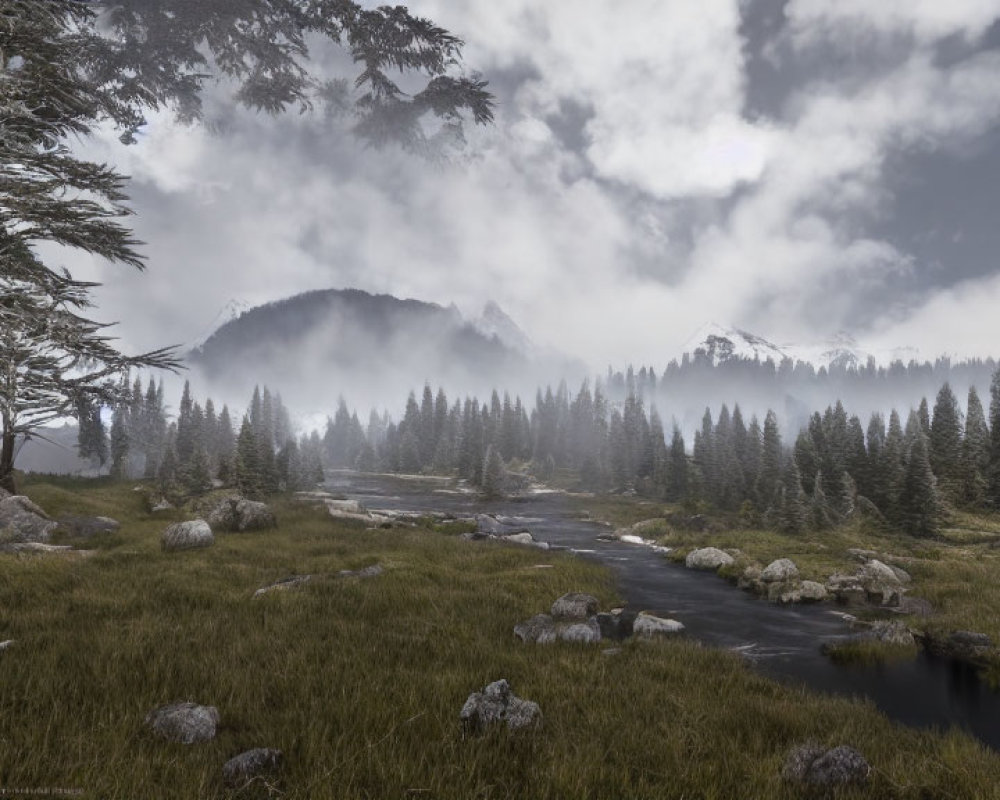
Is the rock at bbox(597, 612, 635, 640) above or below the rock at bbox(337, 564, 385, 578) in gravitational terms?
below

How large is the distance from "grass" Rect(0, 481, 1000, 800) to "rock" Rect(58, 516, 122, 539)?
10133mm

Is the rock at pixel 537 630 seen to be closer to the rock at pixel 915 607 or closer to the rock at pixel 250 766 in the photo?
the rock at pixel 250 766

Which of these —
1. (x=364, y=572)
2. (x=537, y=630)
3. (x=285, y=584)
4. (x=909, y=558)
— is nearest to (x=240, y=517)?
(x=364, y=572)

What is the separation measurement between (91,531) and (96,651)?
717 inches

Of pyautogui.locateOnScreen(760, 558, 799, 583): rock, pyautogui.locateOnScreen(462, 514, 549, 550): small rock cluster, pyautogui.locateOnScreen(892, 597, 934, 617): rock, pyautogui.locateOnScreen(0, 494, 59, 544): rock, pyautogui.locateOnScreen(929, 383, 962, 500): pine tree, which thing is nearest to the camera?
pyautogui.locateOnScreen(892, 597, 934, 617): rock

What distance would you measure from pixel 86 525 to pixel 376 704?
22.7m

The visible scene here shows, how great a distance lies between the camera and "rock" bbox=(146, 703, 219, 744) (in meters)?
4.96

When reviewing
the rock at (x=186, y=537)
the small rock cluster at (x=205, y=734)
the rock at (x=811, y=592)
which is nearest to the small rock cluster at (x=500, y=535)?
the rock at (x=811, y=592)

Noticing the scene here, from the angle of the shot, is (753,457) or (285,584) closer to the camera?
(285,584)

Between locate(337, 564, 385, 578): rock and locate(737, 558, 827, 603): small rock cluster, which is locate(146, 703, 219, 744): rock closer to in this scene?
locate(337, 564, 385, 578): rock

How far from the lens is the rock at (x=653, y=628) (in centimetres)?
1185

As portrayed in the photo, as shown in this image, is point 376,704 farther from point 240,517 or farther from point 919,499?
point 919,499

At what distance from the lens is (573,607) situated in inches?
499

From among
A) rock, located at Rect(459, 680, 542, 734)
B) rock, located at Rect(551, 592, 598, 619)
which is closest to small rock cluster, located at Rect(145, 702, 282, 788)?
rock, located at Rect(459, 680, 542, 734)
